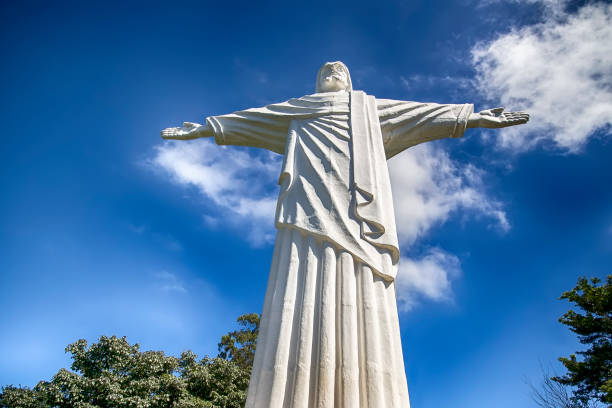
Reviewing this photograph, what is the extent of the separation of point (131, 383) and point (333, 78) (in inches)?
639

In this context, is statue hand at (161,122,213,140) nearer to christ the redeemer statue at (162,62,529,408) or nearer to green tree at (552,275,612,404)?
christ the redeemer statue at (162,62,529,408)

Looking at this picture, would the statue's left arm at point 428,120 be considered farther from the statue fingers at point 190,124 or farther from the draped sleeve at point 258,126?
the statue fingers at point 190,124

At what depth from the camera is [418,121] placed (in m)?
6.75

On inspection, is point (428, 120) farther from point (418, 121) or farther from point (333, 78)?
point (333, 78)

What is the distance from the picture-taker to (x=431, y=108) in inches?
266

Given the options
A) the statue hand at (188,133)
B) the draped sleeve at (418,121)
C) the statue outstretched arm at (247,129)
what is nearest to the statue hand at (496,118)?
the draped sleeve at (418,121)

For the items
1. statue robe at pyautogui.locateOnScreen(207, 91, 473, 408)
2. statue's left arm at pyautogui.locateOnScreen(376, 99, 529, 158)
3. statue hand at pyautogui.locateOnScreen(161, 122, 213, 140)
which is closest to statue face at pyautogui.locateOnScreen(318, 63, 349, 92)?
statue robe at pyautogui.locateOnScreen(207, 91, 473, 408)

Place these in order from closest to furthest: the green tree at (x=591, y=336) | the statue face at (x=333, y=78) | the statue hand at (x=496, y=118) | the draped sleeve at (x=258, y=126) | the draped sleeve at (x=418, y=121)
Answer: the statue hand at (x=496, y=118)
the draped sleeve at (x=418, y=121)
the draped sleeve at (x=258, y=126)
the statue face at (x=333, y=78)
the green tree at (x=591, y=336)

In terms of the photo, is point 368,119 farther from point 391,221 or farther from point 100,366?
point 100,366

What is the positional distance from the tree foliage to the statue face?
14444 millimetres

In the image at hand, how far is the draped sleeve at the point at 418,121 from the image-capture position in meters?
6.64

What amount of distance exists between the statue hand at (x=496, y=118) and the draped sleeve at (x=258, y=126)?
273 centimetres

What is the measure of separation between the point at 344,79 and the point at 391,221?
3450 mm

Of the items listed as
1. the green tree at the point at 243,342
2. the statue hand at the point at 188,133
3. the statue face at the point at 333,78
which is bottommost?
the statue hand at the point at 188,133
